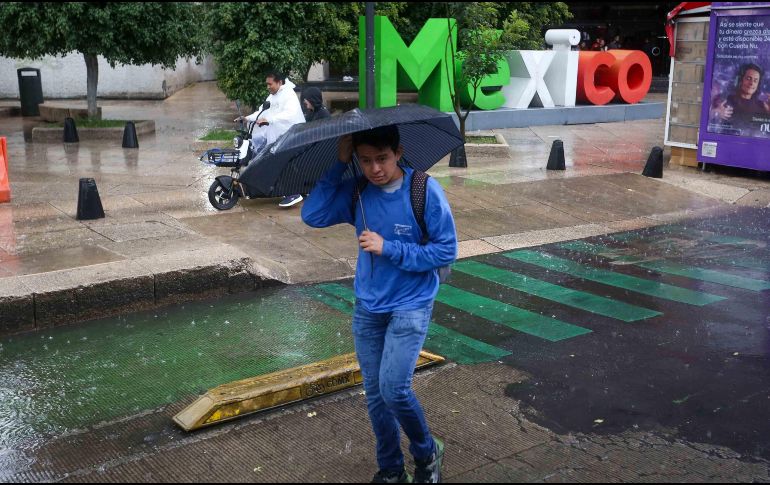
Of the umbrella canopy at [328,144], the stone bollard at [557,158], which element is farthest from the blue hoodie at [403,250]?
the stone bollard at [557,158]

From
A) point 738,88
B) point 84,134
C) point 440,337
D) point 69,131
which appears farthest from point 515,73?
point 440,337

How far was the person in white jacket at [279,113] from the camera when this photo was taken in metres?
10.7

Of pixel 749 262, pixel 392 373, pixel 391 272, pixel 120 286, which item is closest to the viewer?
pixel 392 373

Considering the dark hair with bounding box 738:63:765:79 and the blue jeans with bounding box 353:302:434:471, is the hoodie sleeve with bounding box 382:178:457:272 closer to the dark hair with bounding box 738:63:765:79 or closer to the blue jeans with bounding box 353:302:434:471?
the blue jeans with bounding box 353:302:434:471

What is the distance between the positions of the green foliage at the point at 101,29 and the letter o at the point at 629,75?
1107cm

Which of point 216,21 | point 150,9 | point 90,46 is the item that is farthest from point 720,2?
point 90,46

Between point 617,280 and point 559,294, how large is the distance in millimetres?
837

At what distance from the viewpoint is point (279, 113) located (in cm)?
1074

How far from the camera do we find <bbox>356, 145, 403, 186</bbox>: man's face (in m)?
3.89

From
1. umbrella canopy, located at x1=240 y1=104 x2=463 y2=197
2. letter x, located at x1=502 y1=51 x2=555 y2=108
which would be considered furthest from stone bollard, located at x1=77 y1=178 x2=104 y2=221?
letter x, located at x1=502 y1=51 x2=555 y2=108

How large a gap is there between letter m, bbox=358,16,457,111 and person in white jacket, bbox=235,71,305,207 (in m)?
5.91

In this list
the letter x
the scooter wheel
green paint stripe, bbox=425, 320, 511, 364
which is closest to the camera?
green paint stripe, bbox=425, 320, 511, 364

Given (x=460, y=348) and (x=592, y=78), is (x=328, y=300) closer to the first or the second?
(x=460, y=348)

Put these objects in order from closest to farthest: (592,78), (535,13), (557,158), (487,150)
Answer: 1. (557,158)
2. (487,150)
3. (592,78)
4. (535,13)
